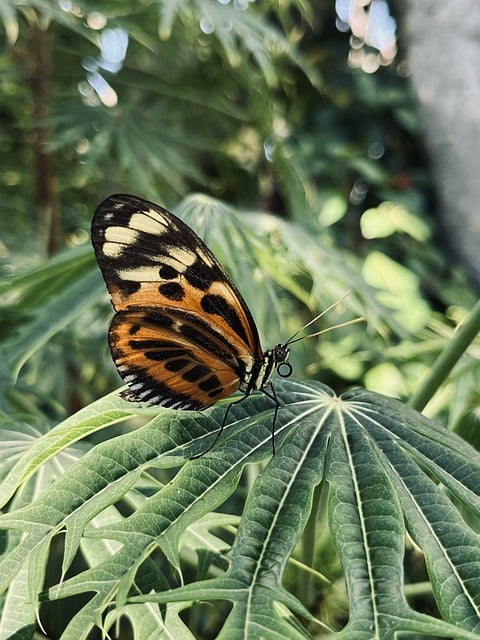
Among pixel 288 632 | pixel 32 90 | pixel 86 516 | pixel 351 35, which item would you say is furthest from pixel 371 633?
pixel 351 35

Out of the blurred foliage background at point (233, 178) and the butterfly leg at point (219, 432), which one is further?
the blurred foliage background at point (233, 178)

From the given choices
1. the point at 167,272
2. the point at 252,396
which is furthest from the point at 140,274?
the point at 252,396

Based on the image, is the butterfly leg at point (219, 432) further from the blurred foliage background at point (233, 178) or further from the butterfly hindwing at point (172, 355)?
the blurred foliage background at point (233, 178)

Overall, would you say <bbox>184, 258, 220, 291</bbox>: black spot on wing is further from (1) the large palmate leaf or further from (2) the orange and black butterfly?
(1) the large palmate leaf

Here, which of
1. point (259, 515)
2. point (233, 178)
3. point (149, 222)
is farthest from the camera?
point (233, 178)

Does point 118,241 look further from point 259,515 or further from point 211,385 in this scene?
point 259,515

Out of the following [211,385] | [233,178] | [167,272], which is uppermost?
[233,178]

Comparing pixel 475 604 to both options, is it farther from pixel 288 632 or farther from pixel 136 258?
pixel 136 258

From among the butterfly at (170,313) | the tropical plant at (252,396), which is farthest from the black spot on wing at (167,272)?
the tropical plant at (252,396)
